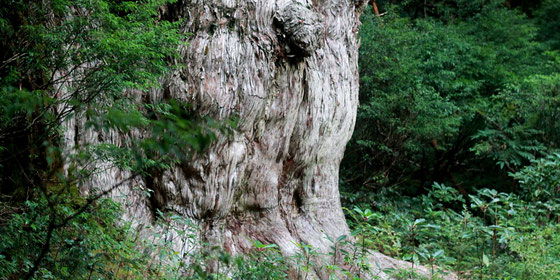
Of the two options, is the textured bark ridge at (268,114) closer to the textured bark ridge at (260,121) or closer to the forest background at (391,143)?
the textured bark ridge at (260,121)

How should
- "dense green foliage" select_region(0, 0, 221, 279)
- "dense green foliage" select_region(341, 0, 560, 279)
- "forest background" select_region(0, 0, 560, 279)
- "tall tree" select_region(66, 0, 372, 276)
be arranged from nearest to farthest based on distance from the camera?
"dense green foliage" select_region(0, 0, 221, 279), "forest background" select_region(0, 0, 560, 279), "tall tree" select_region(66, 0, 372, 276), "dense green foliage" select_region(341, 0, 560, 279)

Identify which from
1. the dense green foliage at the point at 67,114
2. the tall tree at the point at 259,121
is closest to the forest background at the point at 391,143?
the dense green foliage at the point at 67,114

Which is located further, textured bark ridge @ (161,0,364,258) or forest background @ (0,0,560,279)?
textured bark ridge @ (161,0,364,258)

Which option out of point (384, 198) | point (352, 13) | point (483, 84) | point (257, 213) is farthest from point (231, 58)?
point (483, 84)

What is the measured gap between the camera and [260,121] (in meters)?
4.94

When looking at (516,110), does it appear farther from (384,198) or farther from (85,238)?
(85,238)

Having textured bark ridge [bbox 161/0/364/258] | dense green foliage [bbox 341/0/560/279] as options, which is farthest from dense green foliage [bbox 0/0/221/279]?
dense green foliage [bbox 341/0/560/279]

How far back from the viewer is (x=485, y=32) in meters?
12.0

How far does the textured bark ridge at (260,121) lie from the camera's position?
14.3ft

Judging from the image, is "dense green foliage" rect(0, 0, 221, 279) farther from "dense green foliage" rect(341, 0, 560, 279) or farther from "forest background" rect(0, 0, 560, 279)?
"dense green foliage" rect(341, 0, 560, 279)

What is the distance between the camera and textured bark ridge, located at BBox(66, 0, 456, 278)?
4.37 metres

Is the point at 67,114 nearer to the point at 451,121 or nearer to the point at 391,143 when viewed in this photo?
the point at 391,143

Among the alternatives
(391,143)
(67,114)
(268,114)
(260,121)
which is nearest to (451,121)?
(391,143)

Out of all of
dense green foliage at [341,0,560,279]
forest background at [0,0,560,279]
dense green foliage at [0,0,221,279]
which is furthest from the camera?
dense green foliage at [341,0,560,279]
